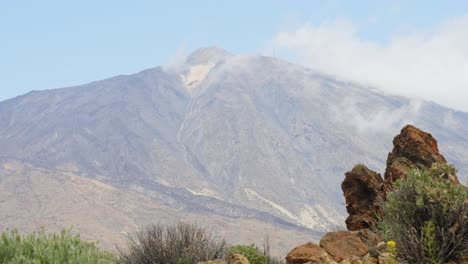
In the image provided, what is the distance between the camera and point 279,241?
193 metres

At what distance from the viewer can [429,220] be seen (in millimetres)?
10516

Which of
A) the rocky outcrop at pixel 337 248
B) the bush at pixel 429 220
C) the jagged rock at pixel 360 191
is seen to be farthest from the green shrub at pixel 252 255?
the bush at pixel 429 220

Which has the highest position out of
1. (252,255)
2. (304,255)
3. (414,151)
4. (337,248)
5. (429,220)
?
(414,151)

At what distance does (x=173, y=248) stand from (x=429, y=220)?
6.01 meters

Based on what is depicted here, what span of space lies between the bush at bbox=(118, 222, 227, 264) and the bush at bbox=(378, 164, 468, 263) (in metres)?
4.92

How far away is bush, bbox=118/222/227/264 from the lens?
14.2 m

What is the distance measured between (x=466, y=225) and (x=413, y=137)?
24.2ft

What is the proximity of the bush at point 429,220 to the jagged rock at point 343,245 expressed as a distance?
7.14 feet

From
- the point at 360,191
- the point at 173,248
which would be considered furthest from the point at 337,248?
the point at 360,191

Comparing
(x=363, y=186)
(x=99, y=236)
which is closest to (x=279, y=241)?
(x=99, y=236)

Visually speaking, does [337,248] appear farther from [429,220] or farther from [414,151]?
[414,151]

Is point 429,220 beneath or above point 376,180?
above

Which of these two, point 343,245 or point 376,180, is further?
point 376,180

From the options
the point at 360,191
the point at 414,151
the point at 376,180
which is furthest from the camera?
the point at 360,191
